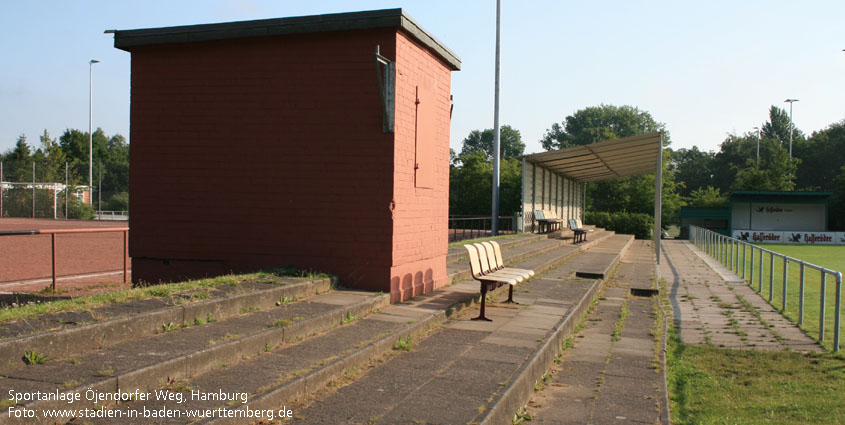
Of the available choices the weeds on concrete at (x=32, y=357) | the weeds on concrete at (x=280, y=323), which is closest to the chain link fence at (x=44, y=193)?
the weeds on concrete at (x=280, y=323)

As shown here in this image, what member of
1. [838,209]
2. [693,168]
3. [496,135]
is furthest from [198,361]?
[693,168]

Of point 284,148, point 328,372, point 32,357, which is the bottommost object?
point 328,372

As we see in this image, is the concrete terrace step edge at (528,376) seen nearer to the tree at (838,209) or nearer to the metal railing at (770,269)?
the metal railing at (770,269)

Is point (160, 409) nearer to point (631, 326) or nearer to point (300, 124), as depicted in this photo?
point (300, 124)

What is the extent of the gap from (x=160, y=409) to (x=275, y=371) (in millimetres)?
917

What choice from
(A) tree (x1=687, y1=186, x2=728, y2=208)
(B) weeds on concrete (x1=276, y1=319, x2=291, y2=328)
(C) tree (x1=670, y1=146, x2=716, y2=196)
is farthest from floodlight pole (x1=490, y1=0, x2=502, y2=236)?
(C) tree (x1=670, y1=146, x2=716, y2=196)

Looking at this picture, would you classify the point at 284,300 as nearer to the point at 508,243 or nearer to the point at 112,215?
the point at 508,243

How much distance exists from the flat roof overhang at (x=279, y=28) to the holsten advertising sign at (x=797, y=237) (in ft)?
123

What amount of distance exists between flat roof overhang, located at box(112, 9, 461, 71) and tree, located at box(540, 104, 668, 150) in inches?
3582

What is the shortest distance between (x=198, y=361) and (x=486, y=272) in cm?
449

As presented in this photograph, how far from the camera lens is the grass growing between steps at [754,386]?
4.79 metres

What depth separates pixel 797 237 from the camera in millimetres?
39219

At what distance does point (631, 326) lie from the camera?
7781 millimetres

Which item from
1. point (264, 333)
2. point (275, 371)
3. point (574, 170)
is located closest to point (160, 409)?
point (275, 371)
